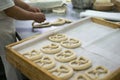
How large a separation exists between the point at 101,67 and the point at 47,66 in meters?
0.19

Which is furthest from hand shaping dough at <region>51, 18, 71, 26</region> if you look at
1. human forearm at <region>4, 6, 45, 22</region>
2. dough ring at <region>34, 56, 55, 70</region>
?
dough ring at <region>34, 56, 55, 70</region>

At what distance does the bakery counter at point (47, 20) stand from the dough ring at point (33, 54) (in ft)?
0.68

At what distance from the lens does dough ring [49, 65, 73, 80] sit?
0.67 m

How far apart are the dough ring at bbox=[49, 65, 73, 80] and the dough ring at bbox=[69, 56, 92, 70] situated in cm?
2

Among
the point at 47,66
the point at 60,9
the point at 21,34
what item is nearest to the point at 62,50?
the point at 47,66

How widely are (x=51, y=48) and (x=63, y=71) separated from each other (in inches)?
6.4

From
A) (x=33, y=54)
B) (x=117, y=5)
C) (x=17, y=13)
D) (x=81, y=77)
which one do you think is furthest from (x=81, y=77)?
(x=117, y=5)

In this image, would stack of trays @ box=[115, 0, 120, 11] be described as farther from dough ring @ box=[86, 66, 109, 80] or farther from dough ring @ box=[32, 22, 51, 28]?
dough ring @ box=[86, 66, 109, 80]

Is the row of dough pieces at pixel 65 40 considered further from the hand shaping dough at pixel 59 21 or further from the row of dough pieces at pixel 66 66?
the hand shaping dough at pixel 59 21

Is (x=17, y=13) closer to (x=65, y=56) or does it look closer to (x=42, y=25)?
(x=42, y=25)

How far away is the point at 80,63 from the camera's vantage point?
0.74 metres

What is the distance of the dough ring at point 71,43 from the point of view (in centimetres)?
85

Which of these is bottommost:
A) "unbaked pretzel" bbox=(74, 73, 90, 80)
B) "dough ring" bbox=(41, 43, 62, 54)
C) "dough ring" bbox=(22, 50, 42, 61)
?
"unbaked pretzel" bbox=(74, 73, 90, 80)

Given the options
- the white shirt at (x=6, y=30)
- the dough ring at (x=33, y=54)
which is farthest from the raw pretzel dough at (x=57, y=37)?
the white shirt at (x=6, y=30)
